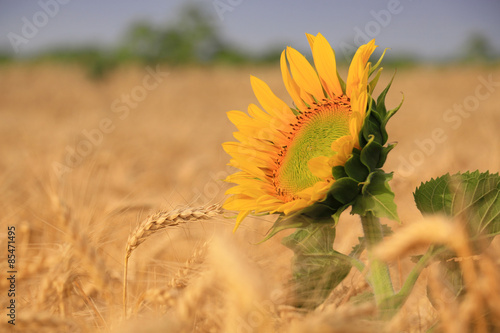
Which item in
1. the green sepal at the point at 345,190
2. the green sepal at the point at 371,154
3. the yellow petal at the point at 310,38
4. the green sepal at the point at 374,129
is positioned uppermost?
the yellow petal at the point at 310,38

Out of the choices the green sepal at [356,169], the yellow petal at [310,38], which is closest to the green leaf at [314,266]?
the green sepal at [356,169]

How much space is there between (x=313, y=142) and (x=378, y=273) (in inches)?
13.4

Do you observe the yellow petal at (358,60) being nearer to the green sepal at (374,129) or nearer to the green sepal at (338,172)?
the green sepal at (374,129)

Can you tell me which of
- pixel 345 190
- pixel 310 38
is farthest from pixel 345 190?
pixel 310 38

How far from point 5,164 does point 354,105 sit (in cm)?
424

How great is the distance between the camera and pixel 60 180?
169 cm

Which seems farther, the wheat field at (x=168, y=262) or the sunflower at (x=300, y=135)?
the sunflower at (x=300, y=135)

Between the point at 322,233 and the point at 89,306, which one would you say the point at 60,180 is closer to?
the point at 89,306

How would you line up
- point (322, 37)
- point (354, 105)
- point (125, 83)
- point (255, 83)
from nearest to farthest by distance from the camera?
1. point (354, 105)
2. point (322, 37)
3. point (255, 83)
4. point (125, 83)

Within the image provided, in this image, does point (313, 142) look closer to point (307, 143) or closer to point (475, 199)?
point (307, 143)

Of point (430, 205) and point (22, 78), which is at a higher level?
point (22, 78)

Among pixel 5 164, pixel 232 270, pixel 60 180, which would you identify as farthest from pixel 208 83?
pixel 232 270

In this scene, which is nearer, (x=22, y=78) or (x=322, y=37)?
(x=322, y=37)

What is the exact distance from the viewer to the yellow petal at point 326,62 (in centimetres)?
110
